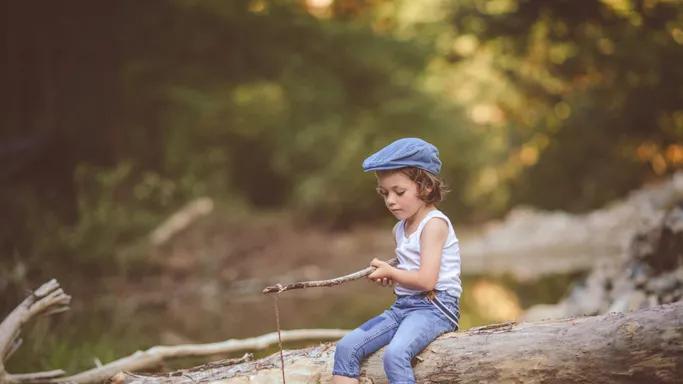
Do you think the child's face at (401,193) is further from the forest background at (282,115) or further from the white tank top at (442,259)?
the forest background at (282,115)

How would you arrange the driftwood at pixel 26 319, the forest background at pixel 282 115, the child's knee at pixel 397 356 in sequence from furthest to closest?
the forest background at pixel 282 115
the driftwood at pixel 26 319
the child's knee at pixel 397 356

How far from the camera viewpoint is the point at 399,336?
295cm

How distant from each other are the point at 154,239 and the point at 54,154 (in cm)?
249

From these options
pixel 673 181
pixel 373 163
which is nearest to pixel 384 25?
pixel 673 181

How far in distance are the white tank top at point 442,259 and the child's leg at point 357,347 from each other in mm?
186

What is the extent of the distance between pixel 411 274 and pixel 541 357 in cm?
61

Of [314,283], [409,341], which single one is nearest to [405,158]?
[314,283]

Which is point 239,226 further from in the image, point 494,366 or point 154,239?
point 494,366

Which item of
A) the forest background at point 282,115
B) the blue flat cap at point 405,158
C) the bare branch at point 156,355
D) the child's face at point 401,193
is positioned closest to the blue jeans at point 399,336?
the child's face at point 401,193

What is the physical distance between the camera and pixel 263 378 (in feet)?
10.3

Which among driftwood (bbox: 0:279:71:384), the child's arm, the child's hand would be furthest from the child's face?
driftwood (bbox: 0:279:71:384)

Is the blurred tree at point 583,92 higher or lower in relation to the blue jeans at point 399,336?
higher

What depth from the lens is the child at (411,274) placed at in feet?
9.71

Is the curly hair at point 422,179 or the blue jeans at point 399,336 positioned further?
the curly hair at point 422,179
